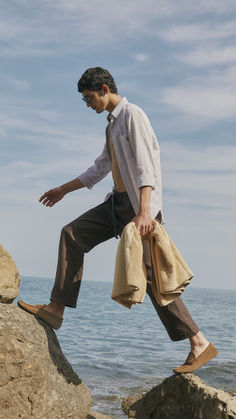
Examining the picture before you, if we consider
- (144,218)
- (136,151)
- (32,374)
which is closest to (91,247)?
(144,218)

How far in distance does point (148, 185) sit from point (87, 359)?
6145mm

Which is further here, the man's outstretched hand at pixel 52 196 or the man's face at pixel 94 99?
the man's outstretched hand at pixel 52 196

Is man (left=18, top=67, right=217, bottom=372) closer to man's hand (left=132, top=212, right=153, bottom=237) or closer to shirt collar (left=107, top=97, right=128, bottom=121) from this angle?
shirt collar (left=107, top=97, right=128, bottom=121)

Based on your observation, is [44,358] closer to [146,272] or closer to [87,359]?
[146,272]

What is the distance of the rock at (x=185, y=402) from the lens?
4191 mm

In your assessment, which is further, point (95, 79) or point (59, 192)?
point (59, 192)

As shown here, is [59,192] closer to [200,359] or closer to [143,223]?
[143,223]

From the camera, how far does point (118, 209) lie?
4652mm

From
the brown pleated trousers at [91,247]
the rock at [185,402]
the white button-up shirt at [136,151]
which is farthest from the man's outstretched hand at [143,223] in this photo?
the rock at [185,402]

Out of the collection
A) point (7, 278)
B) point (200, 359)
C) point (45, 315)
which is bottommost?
point (200, 359)

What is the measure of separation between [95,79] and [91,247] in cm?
144

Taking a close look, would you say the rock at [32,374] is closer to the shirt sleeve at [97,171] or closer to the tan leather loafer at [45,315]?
the tan leather loafer at [45,315]

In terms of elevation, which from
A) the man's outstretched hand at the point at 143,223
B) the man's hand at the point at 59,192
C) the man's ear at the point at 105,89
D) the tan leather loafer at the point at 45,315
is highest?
the man's ear at the point at 105,89

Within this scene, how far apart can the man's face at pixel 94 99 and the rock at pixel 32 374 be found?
1818mm
